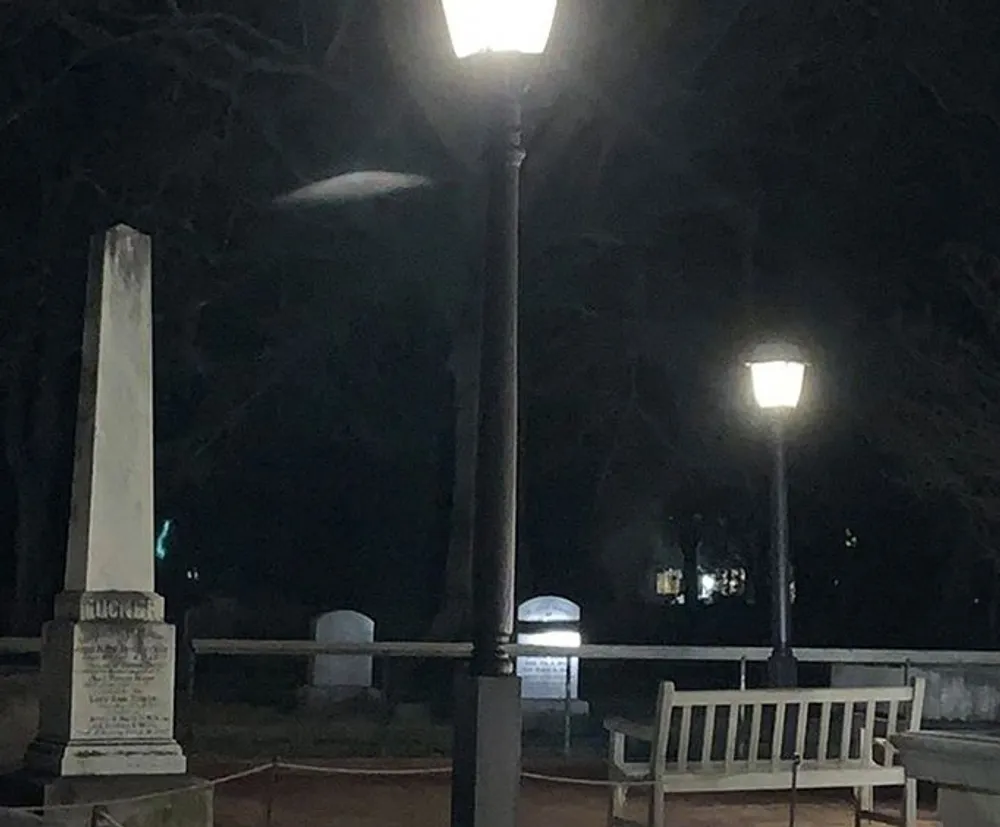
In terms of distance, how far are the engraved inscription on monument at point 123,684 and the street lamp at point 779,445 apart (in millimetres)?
5284

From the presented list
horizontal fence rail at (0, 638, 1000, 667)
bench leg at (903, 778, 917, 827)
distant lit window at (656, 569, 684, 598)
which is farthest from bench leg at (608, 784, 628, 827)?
distant lit window at (656, 569, 684, 598)

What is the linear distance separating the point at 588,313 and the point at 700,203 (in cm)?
276

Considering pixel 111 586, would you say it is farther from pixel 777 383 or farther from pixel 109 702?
pixel 777 383

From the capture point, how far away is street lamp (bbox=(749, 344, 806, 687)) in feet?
49.8

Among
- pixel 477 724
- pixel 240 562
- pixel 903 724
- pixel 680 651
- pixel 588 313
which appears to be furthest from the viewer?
pixel 240 562

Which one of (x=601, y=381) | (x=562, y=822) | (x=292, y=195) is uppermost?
(x=292, y=195)

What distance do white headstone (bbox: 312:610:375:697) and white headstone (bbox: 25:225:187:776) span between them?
38.0 ft

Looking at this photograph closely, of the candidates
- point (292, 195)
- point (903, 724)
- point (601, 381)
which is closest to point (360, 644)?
point (903, 724)

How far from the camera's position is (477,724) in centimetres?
702

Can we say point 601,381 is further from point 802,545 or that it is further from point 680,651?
point 680,651

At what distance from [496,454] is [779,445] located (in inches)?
335

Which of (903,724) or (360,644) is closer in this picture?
(903,724)

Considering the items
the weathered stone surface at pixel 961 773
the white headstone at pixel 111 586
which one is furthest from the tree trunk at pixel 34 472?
the weathered stone surface at pixel 961 773

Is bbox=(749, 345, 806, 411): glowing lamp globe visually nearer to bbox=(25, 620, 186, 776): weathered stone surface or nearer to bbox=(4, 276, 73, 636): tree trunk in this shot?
bbox=(25, 620, 186, 776): weathered stone surface
